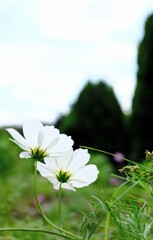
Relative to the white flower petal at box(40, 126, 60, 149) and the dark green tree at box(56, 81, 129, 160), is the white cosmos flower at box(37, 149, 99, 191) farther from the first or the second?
the dark green tree at box(56, 81, 129, 160)

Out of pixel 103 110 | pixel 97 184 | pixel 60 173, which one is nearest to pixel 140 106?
pixel 103 110

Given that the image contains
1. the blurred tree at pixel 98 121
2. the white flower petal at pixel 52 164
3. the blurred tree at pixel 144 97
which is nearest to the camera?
the white flower petal at pixel 52 164

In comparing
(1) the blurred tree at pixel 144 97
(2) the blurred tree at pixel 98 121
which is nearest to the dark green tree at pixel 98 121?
(2) the blurred tree at pixel 98 121

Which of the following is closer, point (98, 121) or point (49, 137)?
point (49, 137)

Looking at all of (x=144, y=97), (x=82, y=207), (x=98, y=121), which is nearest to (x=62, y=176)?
(x=82, y=207)

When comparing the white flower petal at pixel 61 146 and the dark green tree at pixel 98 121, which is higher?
the dark green tree at pixel 98 121

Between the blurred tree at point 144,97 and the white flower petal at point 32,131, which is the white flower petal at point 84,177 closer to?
the white flower petal at point 32,131

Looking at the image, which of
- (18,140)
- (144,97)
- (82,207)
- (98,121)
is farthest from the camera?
(98,121)

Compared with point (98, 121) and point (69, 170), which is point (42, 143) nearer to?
point (69, 170)
